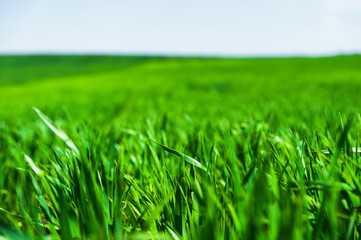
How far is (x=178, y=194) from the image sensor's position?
50cm

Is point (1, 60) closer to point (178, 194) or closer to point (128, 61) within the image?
point (128, 61)

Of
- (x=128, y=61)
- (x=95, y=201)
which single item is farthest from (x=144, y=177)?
(x=128, y=61)

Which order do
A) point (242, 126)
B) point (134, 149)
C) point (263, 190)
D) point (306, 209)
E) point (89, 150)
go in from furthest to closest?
point (242, 126) < point (134, 149) < point (89, 150) < point (306, 209) < point (263, 190)

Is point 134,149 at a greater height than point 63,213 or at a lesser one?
lesser

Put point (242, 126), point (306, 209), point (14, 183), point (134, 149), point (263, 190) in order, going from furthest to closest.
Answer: point (242, 126) → point (134, 149) → point (14, 183) → point (306, 209) → point (263, 190)

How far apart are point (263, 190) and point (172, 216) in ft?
0.72

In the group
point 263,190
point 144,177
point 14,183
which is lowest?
point 14,183

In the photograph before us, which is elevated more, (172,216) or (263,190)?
(263,190)

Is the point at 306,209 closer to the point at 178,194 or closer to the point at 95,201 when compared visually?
the point at 178,194

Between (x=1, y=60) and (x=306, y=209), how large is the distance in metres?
50.2

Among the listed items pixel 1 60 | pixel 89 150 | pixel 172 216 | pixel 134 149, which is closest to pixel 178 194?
pixel 172 216

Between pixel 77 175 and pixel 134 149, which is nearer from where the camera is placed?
pixel 77 175

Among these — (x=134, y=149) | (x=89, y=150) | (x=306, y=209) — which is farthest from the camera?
(x=134, y=149)

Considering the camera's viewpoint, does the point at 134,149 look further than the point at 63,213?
Yes
